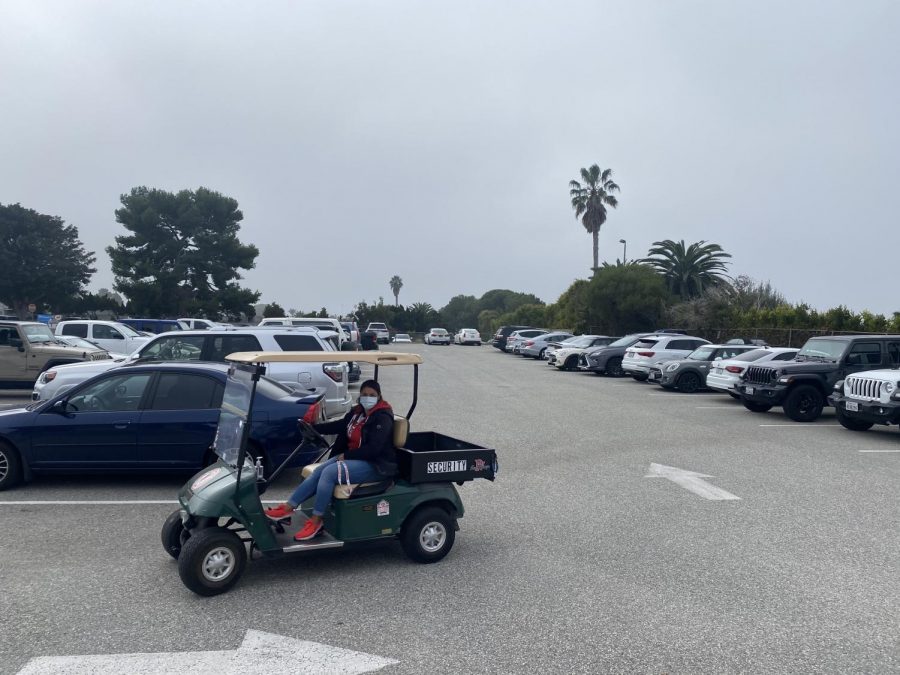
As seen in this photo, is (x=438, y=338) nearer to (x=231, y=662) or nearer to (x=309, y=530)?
(x=309, y=530)

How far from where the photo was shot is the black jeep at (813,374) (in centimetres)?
1482

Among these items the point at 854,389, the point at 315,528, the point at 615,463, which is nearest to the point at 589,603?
the point at 315,528

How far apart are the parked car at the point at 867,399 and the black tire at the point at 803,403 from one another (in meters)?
1.05

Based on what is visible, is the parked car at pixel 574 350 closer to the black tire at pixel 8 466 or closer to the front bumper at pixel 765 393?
the front bumper at pixel 765 393

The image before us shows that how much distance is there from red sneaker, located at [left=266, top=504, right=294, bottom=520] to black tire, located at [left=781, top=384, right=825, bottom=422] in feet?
39.7

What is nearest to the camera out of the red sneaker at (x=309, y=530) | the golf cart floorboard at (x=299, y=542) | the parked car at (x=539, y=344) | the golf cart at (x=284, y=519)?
the golf cart at (x=284, y=519)

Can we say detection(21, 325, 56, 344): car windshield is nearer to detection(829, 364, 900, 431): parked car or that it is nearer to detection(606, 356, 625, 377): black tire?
detection(829, 364, 900, 431): parked car

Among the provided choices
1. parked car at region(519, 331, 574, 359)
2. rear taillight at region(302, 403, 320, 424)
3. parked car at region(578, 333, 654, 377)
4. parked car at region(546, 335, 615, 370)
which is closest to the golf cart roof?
rear taillight at region(302, 403, 320, 424)

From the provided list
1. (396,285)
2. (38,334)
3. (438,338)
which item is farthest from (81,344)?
(396,285)

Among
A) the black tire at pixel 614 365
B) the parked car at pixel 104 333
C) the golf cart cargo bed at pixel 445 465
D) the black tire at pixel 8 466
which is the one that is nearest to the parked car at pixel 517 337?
the black tire at pixel 614 365

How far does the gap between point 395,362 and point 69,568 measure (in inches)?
118

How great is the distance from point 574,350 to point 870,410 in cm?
1736

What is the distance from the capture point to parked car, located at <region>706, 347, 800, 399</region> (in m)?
17.1

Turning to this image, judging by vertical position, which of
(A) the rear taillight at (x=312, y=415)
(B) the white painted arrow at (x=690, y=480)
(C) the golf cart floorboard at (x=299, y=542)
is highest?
(A) the rear taillight at (x=312, y=415)
